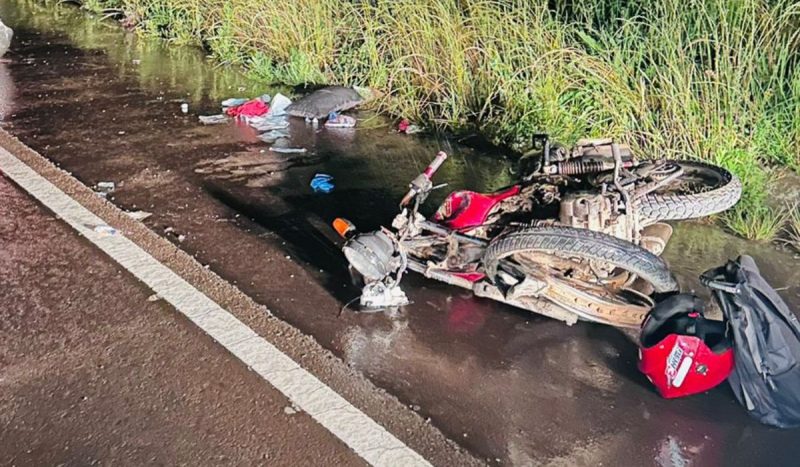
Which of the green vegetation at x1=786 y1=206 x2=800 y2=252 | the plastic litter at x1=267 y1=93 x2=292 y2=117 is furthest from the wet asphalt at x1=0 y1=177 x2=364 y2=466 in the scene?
the green vegetation at x1=786 y1=206 x2=800 y2=252

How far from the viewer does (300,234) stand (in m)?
5.87

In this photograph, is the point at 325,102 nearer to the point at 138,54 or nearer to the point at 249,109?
the point at 249,109

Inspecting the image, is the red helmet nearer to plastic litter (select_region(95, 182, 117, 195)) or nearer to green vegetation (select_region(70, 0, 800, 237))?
green vegetation (select_region(70, 0, 800, 237))

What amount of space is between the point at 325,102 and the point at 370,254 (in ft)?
12.6

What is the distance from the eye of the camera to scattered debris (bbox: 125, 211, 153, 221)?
6.04 meters

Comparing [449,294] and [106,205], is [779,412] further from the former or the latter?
[106,205]

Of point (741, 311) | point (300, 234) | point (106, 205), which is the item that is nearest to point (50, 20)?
point (106, 205)

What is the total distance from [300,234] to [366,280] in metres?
1.09

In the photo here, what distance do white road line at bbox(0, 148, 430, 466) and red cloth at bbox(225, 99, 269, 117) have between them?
236 cm

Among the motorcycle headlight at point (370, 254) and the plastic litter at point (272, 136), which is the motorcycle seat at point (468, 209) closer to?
the motorcycle headlight at point (370, 254)

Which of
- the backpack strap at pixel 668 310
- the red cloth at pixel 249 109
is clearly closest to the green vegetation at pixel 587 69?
the red cloth at pixel 249 109

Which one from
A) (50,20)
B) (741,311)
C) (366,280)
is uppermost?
(741,311)

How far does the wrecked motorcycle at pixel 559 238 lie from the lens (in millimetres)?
4496

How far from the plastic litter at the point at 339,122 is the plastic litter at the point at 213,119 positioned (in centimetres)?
99
